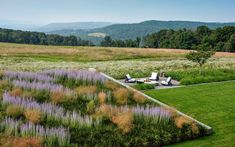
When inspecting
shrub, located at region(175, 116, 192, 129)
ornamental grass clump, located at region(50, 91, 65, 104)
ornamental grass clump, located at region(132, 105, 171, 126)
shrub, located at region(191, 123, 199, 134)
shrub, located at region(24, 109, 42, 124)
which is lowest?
shrub, located at region(191, 123, 199, 134)

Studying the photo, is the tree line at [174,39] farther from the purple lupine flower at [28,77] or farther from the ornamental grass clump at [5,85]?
the ornamental grass clump at [5,85]

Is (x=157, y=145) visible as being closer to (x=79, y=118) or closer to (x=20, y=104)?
(x=79, y=118)

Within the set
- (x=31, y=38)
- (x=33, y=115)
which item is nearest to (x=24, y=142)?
(x=33, y=115)

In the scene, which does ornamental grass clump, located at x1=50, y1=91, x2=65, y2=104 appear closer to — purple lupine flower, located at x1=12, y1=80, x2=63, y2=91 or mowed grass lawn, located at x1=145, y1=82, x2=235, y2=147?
purple lupine flower, located at x1=12, y1=80, x2=63, y2=91

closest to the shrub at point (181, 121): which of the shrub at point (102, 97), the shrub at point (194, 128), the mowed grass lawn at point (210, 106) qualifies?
the shrub at point (194, 128)

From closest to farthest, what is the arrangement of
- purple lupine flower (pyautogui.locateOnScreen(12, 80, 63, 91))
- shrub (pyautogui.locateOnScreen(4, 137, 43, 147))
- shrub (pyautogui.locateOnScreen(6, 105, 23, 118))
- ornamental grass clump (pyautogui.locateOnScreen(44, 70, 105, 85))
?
shrub (pyautogui.locateOnScreen(4, 137, 43, 147))
shrub (pyautogui.locateOnScreen(6, 105, 23, 118))
purple lupine flower (pyautogui.locateOnScreen(12, 80, 63, 91))
ornamental grass clump (pyautogui.locateOnScreen(44, 70, 105, 85))

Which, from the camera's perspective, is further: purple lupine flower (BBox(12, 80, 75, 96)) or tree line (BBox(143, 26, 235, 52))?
tree line (BBox(143, 26, 235, 52))

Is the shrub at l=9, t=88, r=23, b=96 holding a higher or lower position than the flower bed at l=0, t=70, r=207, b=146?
higher

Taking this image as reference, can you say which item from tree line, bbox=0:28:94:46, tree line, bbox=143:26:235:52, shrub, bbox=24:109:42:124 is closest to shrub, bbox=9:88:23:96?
shrub, bbox=24:109:42:124
